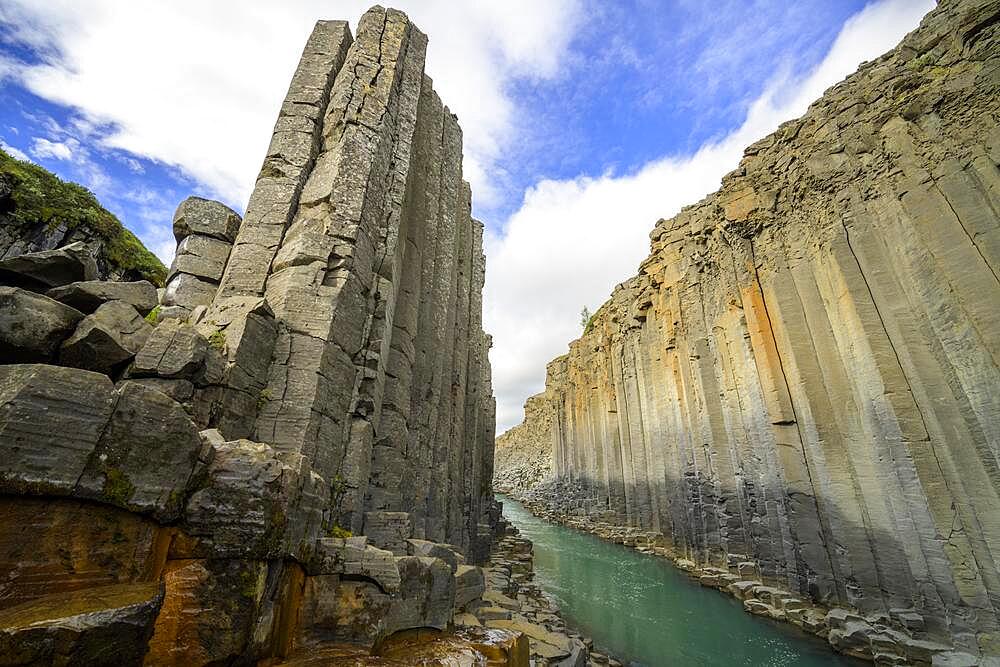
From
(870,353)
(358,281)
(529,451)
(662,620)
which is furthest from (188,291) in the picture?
(529,451)

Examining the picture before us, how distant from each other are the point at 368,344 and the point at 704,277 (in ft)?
49.6

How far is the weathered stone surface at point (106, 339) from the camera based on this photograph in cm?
346

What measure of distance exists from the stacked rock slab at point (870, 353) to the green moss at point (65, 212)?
2077 cm

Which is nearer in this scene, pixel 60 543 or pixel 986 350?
pixel 60 543

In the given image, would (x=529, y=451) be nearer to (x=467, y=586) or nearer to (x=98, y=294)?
(x=467, y=586)

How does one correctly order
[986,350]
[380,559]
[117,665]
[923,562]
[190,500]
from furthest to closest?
[923,562], [986,350], [380,559], [190,500], [117,665]

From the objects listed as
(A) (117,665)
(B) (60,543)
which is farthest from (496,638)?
(B) (60,543)

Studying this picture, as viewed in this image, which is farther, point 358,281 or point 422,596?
point 358,281

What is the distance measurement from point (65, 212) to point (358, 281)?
12.2 meters

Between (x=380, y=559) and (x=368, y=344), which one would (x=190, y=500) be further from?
(x=368, y=344)

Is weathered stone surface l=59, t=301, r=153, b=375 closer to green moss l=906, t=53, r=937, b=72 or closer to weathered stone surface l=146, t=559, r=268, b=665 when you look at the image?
weathered stone surface l=146, t=559, r=268, b=665

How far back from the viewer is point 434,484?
368 inches

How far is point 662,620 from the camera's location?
1033 cm

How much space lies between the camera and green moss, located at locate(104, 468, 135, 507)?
2.30m
